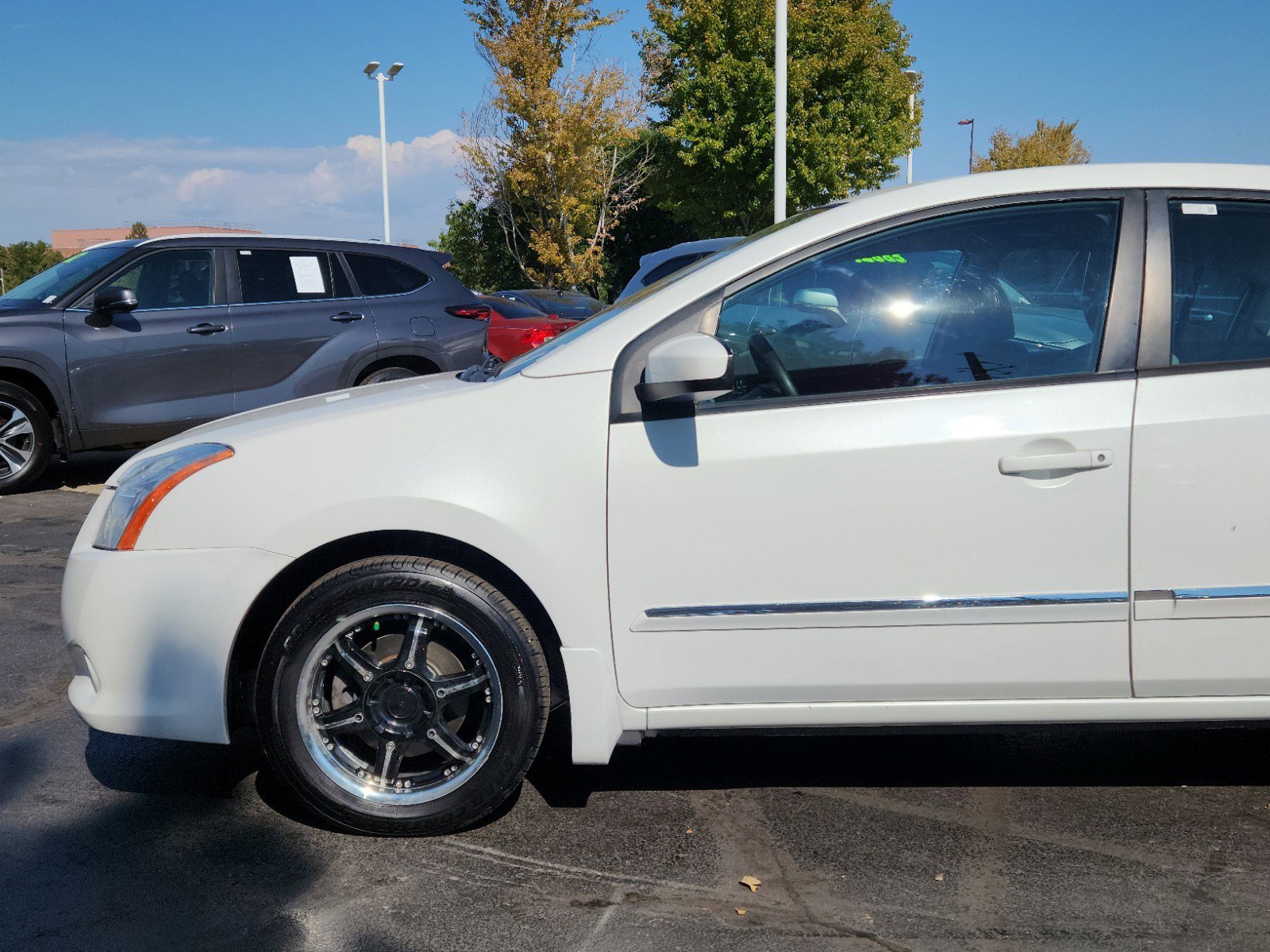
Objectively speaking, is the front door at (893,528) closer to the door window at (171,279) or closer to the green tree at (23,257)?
the door window at (171,279)

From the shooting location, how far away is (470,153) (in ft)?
112

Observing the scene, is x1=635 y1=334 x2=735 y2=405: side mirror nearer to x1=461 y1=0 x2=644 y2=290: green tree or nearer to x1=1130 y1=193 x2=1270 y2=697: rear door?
x1=1130 y1=193 x2=1270 y2=697: rear door

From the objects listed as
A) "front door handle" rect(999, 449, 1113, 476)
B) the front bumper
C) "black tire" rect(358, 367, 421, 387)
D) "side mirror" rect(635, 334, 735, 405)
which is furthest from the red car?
"front door handle" rect(999, 449, 1113, 476)

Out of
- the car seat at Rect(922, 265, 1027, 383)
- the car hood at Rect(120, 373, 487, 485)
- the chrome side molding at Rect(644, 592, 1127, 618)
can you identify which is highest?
the car seat at Rect(922, 265, 1027, 383)

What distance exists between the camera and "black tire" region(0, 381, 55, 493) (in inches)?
329

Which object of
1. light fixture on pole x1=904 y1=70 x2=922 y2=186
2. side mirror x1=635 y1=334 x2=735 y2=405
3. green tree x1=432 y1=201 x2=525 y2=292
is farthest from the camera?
green tree x1=432 y1=201 x2=525 y2=292

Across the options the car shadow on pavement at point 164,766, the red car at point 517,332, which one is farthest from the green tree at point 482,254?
the car shadow on pavement at point 164,766

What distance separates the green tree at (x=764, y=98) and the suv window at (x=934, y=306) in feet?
92.5

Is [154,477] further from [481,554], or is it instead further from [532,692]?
[532,692]

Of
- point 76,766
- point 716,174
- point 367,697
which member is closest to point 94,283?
point 76,766

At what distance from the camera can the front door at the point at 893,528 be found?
2.83 metres

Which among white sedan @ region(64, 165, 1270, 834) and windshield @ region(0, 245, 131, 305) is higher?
windshield @ region(0, 245, 131, 305)

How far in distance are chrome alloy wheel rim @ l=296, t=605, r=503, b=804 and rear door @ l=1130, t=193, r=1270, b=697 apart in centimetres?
165

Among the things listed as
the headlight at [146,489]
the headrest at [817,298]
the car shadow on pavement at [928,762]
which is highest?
the headrest at [817,298]
